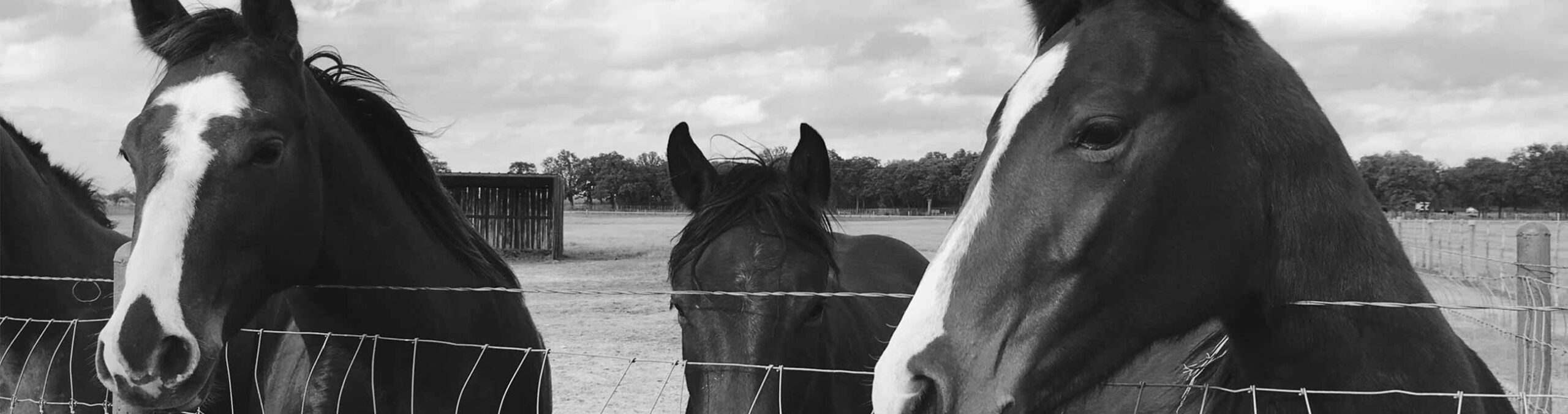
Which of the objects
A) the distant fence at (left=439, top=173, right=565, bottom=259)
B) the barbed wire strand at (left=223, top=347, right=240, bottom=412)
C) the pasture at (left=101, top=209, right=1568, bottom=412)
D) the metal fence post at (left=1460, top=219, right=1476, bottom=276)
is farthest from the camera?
the distant fence at (left=439, top=173, right=565, bottom=259)

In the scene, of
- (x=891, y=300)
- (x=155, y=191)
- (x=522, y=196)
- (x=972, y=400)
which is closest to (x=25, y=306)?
(x=155, y=191)

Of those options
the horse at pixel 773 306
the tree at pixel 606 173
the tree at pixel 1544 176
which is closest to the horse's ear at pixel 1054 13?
the horse at pixel 773 306

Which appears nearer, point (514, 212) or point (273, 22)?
point (273, 22)

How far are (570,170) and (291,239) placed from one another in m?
52.7

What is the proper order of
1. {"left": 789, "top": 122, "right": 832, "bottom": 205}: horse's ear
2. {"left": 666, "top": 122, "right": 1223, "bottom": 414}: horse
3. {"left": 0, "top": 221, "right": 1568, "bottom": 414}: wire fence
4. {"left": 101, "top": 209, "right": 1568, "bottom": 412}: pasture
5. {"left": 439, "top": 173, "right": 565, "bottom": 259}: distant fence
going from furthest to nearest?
1. {"left": 439, "top": 173, "right": 565, "bottom": 259}: distant fence
2. {"left": 101, "top": 209, "right": 1568, "bottom": 412}: pasture
3. {"left": 789, "top": 122, "right": 832, "bottom": 205}: horse's ear
4. {"left": 666, "top": 122, "right": 1223, "bottom": 414}: horse
5. {"left": 0, "top": 221, "right": 1568, "bottom": 414}: wire fence

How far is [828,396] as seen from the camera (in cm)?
322

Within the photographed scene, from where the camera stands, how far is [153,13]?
2680mm

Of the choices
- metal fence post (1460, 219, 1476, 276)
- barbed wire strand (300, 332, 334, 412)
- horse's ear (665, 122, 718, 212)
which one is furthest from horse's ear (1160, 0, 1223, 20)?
metal fence post (1460, 219, 1476, 276)

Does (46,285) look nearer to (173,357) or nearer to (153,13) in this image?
(153,13)

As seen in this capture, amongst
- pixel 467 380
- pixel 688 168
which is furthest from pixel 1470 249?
pixel 467 380

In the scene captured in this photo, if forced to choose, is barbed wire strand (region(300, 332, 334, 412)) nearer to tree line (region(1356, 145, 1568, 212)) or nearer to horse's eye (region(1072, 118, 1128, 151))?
horse's eye (region(1072, 118, 1128, 151))

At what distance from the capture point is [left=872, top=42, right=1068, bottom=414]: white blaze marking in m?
1.40

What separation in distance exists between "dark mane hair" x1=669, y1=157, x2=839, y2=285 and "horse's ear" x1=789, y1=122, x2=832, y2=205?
61mm

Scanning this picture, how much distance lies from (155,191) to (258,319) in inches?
47.7
